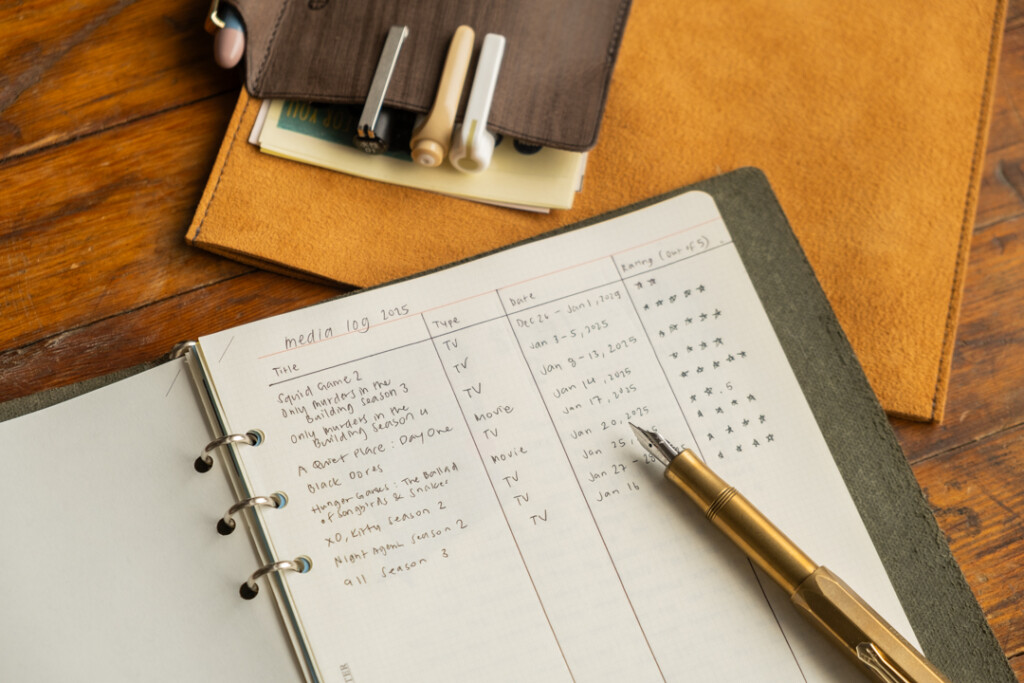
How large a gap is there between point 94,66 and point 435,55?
0.30 meters

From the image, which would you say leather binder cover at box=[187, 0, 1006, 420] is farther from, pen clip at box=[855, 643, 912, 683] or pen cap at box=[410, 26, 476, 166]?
pen clip at box=[855, 643, 912, 683]

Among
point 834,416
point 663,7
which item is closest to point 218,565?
point 834,416

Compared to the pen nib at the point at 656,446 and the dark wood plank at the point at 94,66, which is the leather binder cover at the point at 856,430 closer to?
the pen nib at the point at 656,446

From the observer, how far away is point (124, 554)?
1.64 feet

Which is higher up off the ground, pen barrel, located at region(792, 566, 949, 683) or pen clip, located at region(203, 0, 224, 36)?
pen clip, located at region(203, 0, 224, 36)

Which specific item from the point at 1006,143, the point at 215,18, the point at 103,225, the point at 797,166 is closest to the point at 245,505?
the point at 103,225

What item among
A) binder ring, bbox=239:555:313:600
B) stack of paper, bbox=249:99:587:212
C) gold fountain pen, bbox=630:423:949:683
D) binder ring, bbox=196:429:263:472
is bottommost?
gold fountain pen, bbox=630:423:949:683

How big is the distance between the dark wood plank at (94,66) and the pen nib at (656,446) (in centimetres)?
46

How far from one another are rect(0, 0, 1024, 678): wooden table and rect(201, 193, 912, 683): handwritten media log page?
9 centimetres

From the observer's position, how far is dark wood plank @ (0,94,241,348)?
0.60 meters

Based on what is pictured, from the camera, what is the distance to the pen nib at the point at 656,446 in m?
0.53

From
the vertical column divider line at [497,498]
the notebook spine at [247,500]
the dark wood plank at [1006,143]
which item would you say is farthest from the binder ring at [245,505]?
the dark wood plank at [1006,143]

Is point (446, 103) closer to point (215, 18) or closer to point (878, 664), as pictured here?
point (215, 18)

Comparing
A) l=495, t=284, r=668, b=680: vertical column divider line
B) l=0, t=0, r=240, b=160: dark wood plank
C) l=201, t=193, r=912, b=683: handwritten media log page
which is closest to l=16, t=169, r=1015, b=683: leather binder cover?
l=201, t=193, r=912, b=683: handwritten media log page
